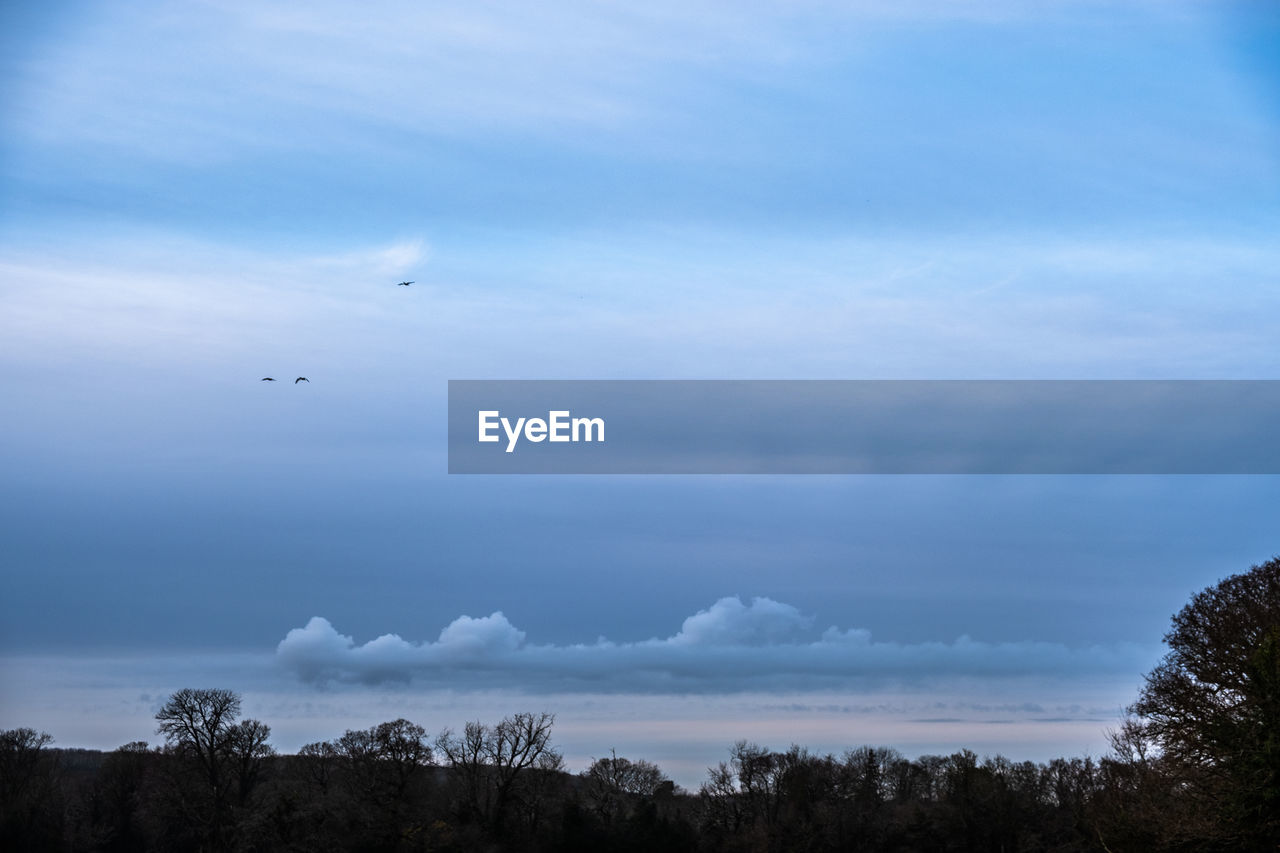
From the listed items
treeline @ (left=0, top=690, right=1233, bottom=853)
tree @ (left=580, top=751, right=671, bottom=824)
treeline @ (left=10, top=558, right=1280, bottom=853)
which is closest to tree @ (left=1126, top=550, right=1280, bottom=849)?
treeline @ (left=10, top=558, right=1280, bottom=853)

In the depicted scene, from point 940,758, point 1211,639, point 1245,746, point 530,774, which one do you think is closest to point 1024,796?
point 940,758

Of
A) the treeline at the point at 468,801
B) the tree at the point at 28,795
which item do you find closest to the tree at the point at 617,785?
the treeline at the point at 468,801

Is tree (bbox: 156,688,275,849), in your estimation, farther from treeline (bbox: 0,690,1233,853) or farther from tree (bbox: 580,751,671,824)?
tree (bbox: 580,751,671,824)

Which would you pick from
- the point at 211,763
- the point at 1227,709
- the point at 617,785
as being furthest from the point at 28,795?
the point at 1227,709

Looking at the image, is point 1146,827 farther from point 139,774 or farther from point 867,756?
point 139,774

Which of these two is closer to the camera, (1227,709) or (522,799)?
(1227,709)

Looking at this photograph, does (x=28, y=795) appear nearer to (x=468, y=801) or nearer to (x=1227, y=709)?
(x=468, y=801)

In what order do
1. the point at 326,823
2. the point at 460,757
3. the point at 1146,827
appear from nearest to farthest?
the point at 1146,827 → the point at 326,823 → the point at 460,757
